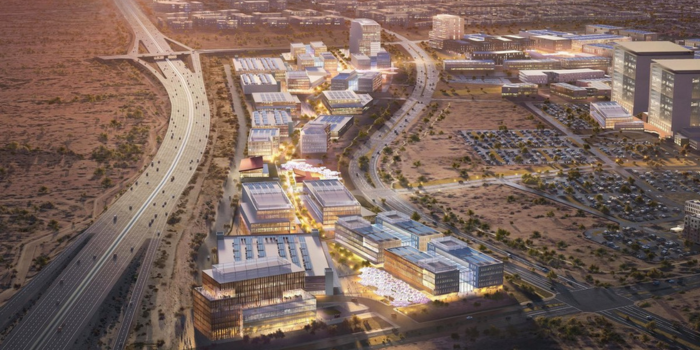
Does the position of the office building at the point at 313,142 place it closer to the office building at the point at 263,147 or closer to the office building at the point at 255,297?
the office building at the point at 263,147

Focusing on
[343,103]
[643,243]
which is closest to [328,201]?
[643,243]

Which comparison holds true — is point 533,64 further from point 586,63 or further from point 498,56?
point 586,63

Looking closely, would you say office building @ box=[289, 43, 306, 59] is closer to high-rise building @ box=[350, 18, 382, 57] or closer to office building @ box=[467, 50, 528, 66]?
high-rise building @ box=[350, 18, 382, 57]

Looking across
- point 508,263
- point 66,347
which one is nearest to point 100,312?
point 66,347

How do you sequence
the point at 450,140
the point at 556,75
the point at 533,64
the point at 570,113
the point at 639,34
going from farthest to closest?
the point at 639,34 < the point at 533,64 < the point at 556,75 < the point at 570,113 < the point at 450,140

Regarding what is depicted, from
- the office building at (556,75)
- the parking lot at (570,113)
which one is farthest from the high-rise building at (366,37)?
the parking lot at (570,113)

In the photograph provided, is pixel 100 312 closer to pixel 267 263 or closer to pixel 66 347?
pixel 66 347

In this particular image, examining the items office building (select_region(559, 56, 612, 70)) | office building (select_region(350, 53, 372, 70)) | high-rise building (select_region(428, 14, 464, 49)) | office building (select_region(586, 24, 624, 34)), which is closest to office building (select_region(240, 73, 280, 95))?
office building (select_region(350, 53, 372, 70))
